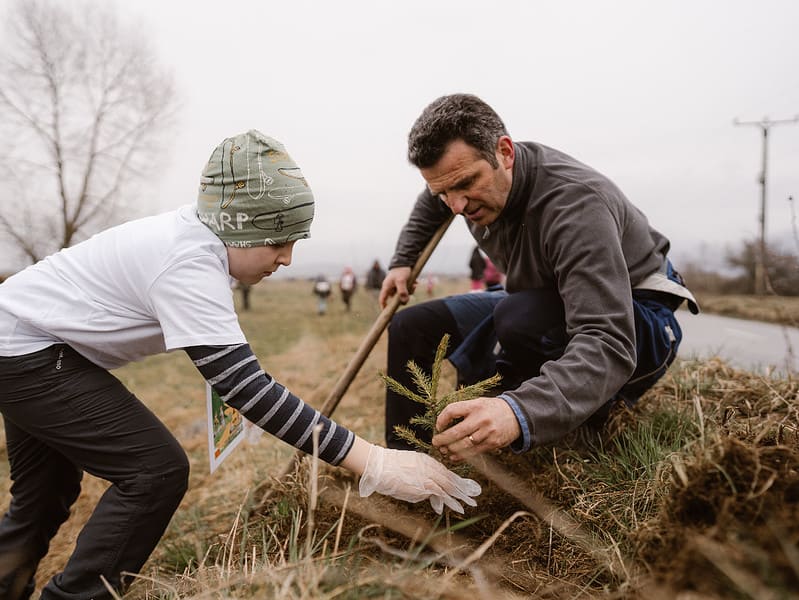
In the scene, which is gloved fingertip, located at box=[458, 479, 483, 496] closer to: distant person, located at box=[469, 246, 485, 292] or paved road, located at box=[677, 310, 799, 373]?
paved road, located at box=[677, 310, 799, 373]

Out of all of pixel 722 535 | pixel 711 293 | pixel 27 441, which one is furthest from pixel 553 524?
pixel 711 293

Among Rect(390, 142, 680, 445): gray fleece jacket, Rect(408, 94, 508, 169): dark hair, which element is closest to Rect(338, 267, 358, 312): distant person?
Rect(390, 142, 680, 445): gray fleece jacket

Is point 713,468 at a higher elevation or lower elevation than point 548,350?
higher

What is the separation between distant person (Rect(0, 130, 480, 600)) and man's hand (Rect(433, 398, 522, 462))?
22cm

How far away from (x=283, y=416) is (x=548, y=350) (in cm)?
115

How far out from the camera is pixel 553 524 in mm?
1868

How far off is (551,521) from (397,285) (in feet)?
5.08

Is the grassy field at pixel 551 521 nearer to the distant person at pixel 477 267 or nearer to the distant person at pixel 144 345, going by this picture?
the distant person at pixel 144 345

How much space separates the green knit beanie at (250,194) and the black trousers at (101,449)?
2.22ft

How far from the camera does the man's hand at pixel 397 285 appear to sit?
3.04 meters

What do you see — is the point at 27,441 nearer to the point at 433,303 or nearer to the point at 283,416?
the point at 283,416

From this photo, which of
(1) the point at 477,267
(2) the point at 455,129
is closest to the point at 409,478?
(2) the point at 455,129

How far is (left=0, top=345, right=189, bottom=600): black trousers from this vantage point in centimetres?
178

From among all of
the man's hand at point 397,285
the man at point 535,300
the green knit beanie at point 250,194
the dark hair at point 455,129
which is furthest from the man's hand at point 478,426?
the man's hand at point 397,285
